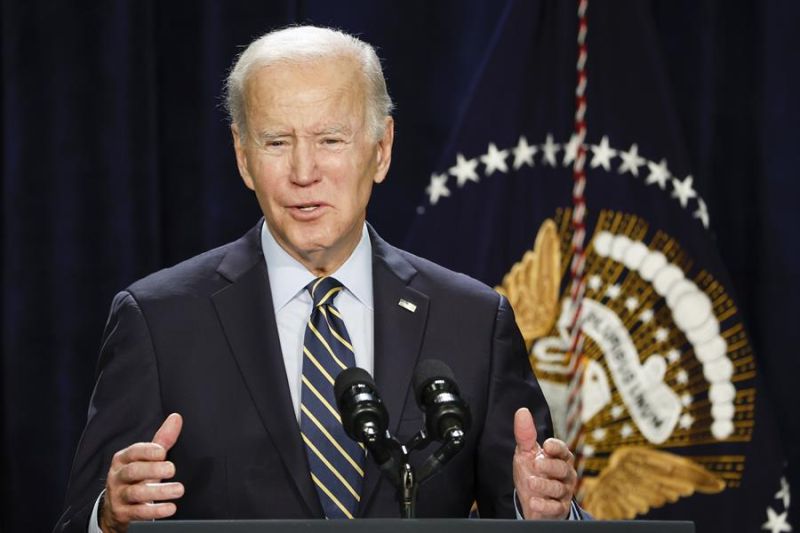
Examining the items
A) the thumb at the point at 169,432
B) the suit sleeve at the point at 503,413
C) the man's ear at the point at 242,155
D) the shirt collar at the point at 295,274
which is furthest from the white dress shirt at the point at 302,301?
the thumb at the point at 169,432

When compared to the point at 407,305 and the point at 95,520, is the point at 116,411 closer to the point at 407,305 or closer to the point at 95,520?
the point at 95,520

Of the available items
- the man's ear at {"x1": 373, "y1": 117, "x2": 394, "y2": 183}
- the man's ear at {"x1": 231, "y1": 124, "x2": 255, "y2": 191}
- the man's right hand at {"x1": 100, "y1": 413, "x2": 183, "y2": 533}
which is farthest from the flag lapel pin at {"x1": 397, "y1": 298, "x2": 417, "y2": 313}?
the man's right hand at {"x1": 100, "y1": 413, "x2": 183, "y2": 533}

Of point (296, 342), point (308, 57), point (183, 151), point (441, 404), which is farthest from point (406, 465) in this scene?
point (183, 151)

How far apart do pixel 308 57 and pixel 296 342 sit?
49cm

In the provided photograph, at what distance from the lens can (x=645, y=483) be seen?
3385mm

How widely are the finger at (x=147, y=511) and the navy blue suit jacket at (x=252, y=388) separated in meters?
0.22

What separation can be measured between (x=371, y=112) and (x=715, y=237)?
1.73m

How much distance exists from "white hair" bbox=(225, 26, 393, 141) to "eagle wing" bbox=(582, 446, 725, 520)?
54.1 inches

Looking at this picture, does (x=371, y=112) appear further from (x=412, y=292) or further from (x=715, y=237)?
(x=715, y=237)

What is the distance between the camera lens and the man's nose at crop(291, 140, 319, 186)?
2240mm

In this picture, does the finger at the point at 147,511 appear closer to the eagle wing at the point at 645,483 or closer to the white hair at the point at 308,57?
the white hair at the point at 308,57

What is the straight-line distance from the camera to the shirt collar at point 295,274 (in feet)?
7.73

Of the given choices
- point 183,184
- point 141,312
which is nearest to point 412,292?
point 141,312

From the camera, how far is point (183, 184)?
3.69 m
